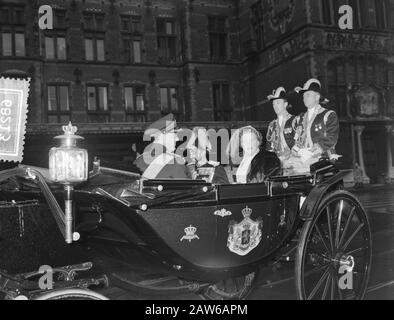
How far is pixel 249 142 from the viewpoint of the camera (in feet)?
9.06

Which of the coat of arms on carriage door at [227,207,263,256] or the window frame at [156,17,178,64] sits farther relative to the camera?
the window frame at [156,17,178,64]

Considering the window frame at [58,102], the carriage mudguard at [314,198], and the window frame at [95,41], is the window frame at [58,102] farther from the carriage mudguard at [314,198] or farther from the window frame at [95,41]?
the carriage mudguard at [314,198]

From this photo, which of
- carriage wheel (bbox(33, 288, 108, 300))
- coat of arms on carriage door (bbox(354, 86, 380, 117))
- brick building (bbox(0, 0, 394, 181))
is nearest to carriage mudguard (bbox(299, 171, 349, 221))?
carriage wheel (bbox(33, 288, 108, 300))

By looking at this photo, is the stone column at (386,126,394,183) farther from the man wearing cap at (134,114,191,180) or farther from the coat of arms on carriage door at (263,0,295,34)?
the man wearing cap at (134,114,191,180)

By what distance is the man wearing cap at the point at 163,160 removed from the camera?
2602 mm

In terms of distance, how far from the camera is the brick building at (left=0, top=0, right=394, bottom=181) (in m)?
9.98

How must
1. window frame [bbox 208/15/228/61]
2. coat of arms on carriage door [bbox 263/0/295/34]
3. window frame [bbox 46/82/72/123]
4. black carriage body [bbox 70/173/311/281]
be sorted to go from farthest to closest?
1. window frame [bbox 208/15/228/61]
2. window frame [bbox 46/82/72/123]
3. coat of arms on carriage door [bbox 263/0/295/34]
4. black carriage body [bbox 70/173/311/281]

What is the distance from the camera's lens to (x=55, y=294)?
1.62 m

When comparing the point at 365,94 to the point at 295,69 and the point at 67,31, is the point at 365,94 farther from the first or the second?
the point at 67,31

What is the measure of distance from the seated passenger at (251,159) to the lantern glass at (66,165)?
1244mm

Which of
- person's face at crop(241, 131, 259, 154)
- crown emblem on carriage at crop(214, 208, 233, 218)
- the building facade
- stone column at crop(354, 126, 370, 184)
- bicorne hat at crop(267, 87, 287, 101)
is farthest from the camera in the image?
stone column at crop(354, 126, 370, 184)

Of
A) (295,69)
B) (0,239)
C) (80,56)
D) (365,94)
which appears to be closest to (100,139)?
(80,56)

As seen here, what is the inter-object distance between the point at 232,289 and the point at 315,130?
1.34m

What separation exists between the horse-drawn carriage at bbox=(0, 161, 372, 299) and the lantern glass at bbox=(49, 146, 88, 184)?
6.6 inches
